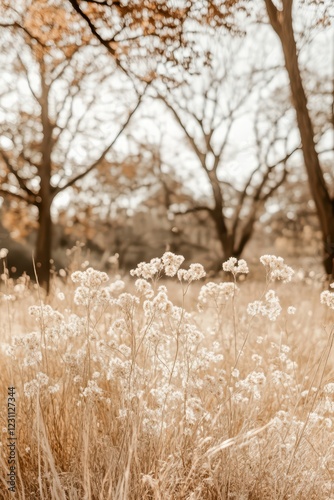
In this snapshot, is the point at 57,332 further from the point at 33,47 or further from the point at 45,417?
the point at 33,47

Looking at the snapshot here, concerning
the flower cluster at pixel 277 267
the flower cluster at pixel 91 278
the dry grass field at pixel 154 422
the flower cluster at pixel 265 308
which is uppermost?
the flower cluster at pixel 91 278

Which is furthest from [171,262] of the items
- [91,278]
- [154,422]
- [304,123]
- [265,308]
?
[304,123]

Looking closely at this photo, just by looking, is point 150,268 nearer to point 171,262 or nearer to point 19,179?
point 171,262

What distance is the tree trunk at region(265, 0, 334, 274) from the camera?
762 cm

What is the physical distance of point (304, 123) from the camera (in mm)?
8273

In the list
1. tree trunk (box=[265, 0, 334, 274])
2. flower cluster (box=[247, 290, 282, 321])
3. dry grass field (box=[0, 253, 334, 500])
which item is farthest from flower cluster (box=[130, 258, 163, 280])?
tree trunk (box=[265, 0, 334, 274])

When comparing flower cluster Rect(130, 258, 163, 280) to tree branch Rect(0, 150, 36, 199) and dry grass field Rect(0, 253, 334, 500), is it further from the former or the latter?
tree branch Rect(0, 150, 36, 199)

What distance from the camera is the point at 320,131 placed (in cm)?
1752

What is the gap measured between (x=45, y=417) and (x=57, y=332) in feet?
1.43

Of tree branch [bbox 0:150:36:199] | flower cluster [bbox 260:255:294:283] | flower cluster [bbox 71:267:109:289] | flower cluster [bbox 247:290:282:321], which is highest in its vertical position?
tree branch [bbox 0:150:36:199]

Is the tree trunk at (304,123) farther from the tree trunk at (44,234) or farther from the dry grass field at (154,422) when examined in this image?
the tree trunk at (44,234)

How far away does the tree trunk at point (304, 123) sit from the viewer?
7.62 m

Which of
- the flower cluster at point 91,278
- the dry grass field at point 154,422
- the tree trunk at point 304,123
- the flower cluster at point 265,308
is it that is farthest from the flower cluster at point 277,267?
the tree trunk at point 304,123

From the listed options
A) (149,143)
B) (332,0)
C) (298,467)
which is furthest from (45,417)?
(149,143)
